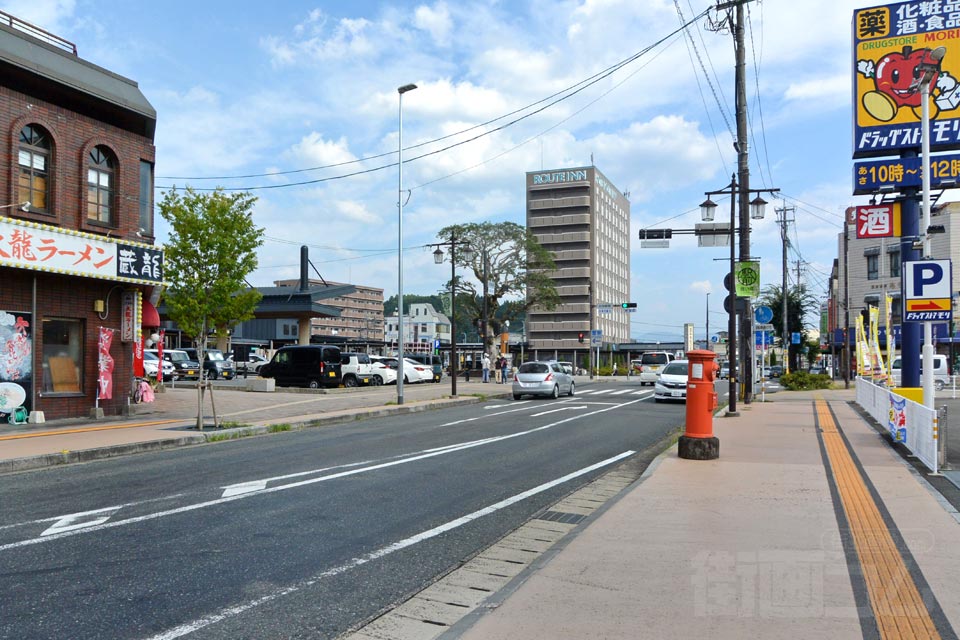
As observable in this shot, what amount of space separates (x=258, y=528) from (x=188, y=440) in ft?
26.3

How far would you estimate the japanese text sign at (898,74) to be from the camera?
17516mm

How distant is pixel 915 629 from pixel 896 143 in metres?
17.2

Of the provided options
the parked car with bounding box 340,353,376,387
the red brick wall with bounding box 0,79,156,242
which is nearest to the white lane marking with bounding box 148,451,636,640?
the red brick wall with bounding box 0,79,156,242

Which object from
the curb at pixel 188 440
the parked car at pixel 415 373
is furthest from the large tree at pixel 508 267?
the curb at pixel 188 440

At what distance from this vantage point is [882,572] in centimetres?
518

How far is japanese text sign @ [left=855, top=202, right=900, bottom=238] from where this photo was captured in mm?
18078

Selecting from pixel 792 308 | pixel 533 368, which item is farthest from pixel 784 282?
pixel 533 368

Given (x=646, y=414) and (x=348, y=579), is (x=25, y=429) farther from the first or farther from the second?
(x=646, y=414)

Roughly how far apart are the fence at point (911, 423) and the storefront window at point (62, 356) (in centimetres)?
1729

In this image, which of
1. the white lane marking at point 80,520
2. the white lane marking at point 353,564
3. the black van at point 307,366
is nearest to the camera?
the white lane marking at point 353,564

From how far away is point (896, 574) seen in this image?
513 cm

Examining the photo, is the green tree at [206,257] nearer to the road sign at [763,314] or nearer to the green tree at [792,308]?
the road sign at [763,314]

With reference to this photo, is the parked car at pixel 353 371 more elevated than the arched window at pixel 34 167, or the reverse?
the arched window at pixel 34 167

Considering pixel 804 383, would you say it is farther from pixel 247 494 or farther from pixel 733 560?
pixel 733 560
